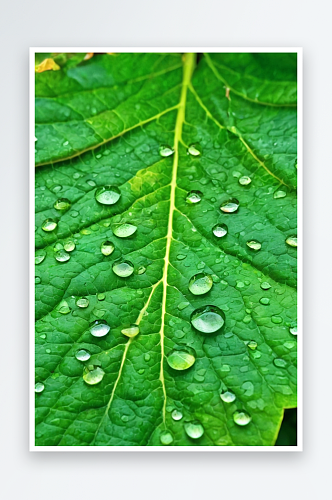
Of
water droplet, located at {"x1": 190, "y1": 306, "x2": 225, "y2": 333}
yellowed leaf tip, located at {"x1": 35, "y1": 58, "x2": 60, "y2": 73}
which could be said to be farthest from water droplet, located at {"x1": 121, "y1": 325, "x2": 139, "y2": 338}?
yellowed leaf tip, located at {"x1": 35, "y1": 58, "x2": 60, "y2": 73}

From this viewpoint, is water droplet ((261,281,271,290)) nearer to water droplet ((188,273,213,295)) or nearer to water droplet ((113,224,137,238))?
water droplet ((188,273,213,295))

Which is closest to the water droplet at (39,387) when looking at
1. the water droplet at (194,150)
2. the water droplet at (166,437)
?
the water droplet at (166,437)

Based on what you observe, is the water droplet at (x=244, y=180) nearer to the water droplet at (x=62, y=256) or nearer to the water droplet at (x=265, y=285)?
the water droplet at (x=265, y=285)

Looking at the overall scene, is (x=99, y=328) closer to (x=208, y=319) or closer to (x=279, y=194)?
(x=208, y=319)

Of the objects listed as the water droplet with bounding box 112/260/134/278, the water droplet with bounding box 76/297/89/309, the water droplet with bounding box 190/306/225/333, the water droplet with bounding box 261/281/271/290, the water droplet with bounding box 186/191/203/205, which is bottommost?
the water droplet with bounding box 190/306/225/333

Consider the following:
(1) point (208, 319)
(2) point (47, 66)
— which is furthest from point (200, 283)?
(2) point (47, 66)
